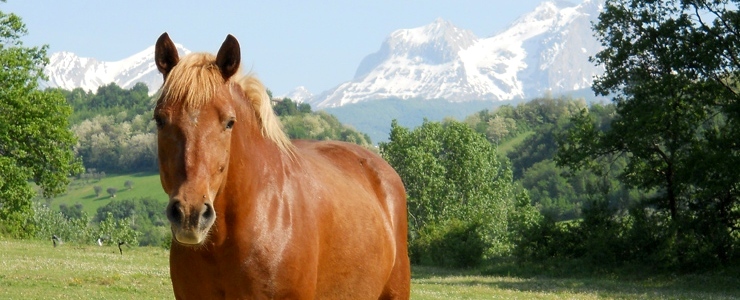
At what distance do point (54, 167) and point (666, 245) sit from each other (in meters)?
25.8

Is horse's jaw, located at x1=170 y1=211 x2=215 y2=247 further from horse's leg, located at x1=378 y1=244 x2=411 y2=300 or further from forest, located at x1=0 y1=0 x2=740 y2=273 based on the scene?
forest, located at x1=0 y1=0 x2=740 y2=273

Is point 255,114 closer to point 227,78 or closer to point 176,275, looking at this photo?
point 227,78

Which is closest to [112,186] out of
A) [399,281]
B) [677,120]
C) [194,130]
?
[677,120]

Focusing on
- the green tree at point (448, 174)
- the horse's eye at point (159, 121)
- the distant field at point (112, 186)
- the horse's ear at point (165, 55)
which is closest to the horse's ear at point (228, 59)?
the horse's ear at point (165, 55)

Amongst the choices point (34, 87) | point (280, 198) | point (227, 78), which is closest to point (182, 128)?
point (227, 78)

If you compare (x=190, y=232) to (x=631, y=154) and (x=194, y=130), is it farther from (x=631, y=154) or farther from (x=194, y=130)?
(x=631, y=154)

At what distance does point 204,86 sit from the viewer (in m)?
5.01

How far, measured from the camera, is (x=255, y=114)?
18.5 feet

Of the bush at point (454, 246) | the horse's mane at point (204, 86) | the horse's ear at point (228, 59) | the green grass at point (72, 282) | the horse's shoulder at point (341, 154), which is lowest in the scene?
the bush at point (454, 246)

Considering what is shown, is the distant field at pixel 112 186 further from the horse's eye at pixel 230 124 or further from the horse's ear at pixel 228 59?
the horse's eye at pixel 230 124

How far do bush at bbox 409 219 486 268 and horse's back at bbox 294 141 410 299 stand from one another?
29869 millimetres

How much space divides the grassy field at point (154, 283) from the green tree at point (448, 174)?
118 feet

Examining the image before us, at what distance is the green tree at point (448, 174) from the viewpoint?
7175 centimetres

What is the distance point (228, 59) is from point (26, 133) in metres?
35.9
